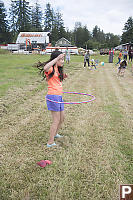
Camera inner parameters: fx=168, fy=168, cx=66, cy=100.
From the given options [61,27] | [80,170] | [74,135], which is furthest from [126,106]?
[61,27]

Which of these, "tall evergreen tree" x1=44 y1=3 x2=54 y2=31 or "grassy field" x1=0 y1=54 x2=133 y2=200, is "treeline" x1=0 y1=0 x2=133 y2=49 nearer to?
"tall evergreen tree" x1=44 y1=3 x2=54 y2=31

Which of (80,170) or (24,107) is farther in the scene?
(24,107)

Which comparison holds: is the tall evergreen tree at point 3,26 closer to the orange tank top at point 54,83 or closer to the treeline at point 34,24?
the treeline at point 34,24

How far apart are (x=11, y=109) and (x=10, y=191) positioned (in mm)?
3257

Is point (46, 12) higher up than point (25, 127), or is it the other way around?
point (46, 12)

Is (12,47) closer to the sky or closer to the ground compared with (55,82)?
closer to the sky

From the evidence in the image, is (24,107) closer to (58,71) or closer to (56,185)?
(58,71)

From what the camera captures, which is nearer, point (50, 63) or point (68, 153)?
point (50, 63)

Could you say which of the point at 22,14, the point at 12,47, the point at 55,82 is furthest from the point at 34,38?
the point at 55,82

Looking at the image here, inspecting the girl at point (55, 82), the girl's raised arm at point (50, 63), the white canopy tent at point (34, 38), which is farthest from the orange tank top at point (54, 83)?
the white canopy tent at point (34, 38)

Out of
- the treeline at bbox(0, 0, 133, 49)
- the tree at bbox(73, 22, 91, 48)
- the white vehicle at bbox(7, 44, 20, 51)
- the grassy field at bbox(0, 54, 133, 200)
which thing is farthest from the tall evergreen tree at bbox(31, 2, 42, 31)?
the grassy field at bbox(0, 54, 133, 200)

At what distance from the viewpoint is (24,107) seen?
5363 mm

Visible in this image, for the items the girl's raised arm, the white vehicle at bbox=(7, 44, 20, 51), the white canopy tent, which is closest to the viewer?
the girl's raised arm

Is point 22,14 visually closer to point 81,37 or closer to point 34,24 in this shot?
point 34,24
